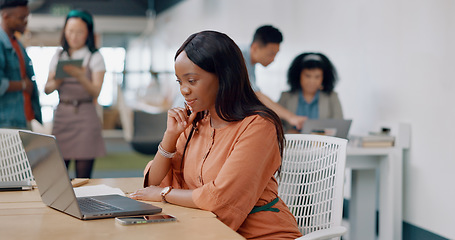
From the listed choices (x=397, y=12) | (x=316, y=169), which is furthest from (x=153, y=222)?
(x=397, y=12)

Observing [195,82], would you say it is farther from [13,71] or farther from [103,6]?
[103,6]

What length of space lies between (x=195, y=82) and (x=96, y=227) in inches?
24.0

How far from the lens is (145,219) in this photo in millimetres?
1533

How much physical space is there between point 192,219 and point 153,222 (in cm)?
12

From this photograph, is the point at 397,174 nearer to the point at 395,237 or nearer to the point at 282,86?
the point at 395,237

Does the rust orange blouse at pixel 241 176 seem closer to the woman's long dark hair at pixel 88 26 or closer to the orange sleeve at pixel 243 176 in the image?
the orange sleeve at pixel 243 176

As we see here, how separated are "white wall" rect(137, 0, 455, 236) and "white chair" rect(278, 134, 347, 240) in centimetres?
148

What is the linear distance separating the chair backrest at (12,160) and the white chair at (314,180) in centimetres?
116

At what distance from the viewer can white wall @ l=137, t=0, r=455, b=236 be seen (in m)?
3.54

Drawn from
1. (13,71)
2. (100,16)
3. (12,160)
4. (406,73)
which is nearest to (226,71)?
→ (12,160)

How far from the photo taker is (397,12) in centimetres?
407

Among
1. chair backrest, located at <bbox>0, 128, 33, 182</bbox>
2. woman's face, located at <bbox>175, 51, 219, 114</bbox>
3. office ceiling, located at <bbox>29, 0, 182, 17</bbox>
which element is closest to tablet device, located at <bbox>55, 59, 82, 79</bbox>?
chair backrest, located at <bbox>0, 128, 33, 182</bbox>

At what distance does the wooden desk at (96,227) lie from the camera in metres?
1.40

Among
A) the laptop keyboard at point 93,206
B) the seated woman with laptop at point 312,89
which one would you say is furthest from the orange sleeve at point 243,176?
the seated woman with laptop at point 312,89
